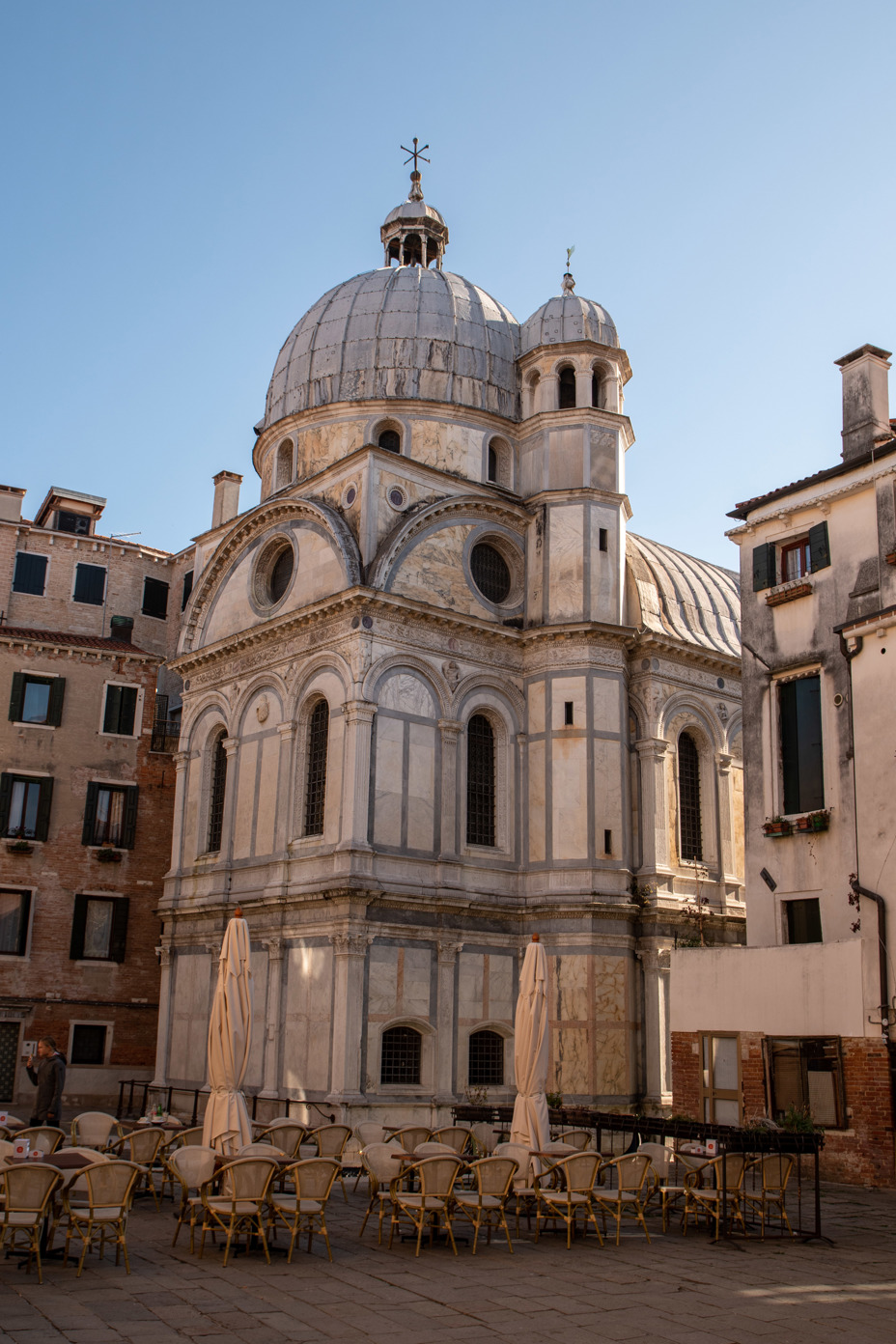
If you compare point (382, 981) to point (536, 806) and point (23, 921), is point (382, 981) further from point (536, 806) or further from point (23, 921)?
point (23, 921)

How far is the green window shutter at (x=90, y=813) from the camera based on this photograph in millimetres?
34656

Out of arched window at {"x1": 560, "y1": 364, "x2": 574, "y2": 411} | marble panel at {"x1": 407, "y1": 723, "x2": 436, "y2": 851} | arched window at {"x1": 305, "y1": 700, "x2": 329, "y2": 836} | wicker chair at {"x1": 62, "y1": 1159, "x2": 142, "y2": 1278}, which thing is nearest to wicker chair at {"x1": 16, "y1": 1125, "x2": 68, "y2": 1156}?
wicker chair at {"x1": 62, "y1": 1159, "x2": 142, "y2": 1278}

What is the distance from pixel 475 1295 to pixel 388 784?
16597mm

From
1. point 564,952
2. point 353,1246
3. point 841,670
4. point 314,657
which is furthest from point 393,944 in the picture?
point 353,1246

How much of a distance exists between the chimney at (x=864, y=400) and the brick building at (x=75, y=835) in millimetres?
20641

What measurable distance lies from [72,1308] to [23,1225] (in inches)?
57.7

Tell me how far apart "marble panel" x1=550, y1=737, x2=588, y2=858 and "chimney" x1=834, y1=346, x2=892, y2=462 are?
31.8 ft

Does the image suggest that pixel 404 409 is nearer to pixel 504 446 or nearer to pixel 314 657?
pixel 504 446

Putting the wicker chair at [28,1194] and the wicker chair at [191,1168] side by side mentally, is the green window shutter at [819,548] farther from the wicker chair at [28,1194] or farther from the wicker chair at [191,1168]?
the wicker chair at [28,1194]

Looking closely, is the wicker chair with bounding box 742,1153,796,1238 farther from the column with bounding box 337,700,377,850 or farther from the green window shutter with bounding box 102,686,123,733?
the green window shutter with bounding box 102,686,123,733

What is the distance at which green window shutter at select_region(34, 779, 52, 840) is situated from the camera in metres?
34.0

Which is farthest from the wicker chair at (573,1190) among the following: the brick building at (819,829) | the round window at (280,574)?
the round window at (280,574)

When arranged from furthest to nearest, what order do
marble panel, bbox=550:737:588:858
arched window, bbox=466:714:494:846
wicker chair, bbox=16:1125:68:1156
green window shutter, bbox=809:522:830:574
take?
arched window, bbox=466:714:494:846, marble panel, bbox=550:737:588:858, green window shutter, bbox=809:522:830:574, wicker chair, bbox=16:1125:68:1156

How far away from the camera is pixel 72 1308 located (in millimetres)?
10617
